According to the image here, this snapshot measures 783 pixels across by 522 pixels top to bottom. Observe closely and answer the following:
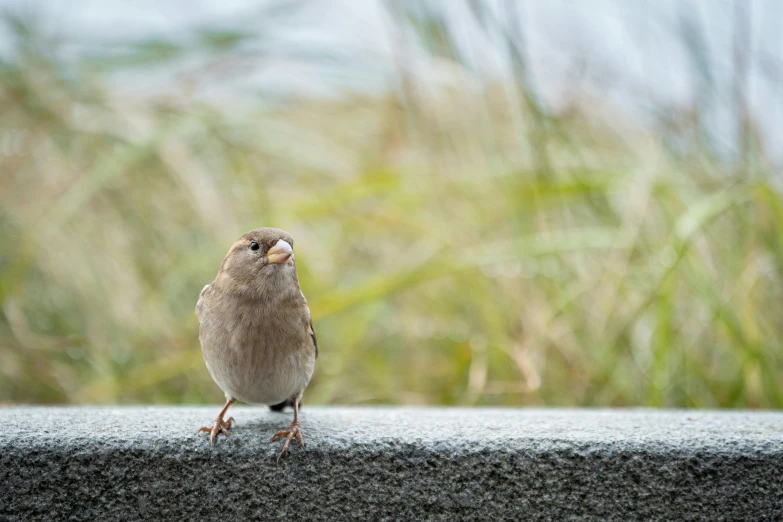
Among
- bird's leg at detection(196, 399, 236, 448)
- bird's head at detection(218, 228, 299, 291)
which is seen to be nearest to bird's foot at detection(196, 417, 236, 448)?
bird's leg at detection(196, 399, 236, 448)

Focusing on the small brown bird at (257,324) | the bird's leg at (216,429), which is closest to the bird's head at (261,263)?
the small brown bird at (257,324)

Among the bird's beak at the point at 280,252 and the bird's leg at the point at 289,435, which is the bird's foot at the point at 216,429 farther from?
the bird's beak at the point at 280,252

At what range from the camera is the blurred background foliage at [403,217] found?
1922 millimetres

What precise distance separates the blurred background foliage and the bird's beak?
21.0 inches

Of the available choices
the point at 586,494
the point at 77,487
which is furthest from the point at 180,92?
the point at 586,494

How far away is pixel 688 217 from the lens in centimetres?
166

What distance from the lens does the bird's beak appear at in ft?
4.09

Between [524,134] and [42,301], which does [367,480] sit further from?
[42,301]

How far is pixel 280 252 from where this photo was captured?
4.12 ft

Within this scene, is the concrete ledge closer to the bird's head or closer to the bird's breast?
the bird's breast

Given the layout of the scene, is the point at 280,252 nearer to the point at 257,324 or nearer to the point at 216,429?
the point at 257,324

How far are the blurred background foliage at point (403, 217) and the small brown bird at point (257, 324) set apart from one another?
488 mm

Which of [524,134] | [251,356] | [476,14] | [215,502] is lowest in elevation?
[215,502]

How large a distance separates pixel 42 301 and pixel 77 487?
5.20 feet
